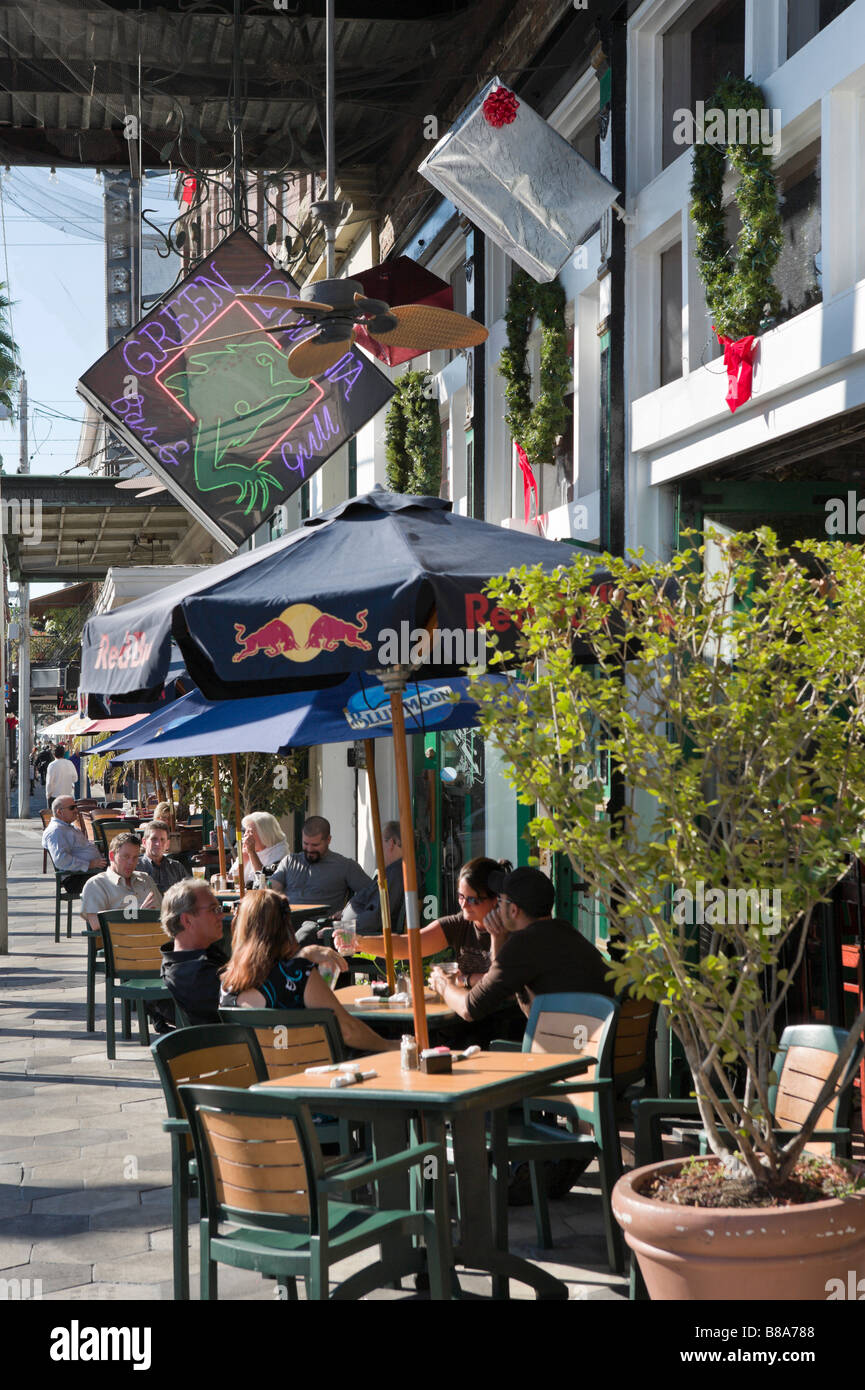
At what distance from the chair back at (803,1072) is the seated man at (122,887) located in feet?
21.9

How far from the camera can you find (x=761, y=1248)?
11.2ft

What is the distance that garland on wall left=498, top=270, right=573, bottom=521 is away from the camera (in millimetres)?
9273

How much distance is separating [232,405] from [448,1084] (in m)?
5.67

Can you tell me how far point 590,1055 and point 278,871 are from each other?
5.51 metres

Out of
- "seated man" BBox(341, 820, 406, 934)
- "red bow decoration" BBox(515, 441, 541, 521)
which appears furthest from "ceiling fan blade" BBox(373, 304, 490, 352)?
"seated man" BBox(341, 820, 406, 934)

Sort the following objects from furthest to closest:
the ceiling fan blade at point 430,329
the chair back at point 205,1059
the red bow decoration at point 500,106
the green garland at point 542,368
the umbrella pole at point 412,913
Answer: the green garland at point 542,368, the red bow decoration at point 500,106, the ceiling fan blade at point 430,329, the umbrella pole at point 412,913, the chair back at point 205,1059

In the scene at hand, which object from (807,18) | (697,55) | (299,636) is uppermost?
(697,55)

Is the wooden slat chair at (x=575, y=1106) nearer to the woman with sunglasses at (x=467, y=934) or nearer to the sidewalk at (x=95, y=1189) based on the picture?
the sidewalk at (x=95, y=1189)

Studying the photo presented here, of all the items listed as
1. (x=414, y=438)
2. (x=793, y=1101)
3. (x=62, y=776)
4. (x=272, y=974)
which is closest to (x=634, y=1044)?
(x=793, y=1101)

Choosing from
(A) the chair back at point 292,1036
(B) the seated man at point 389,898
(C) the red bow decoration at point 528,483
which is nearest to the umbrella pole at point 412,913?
(A) the chair back at point 292,1036

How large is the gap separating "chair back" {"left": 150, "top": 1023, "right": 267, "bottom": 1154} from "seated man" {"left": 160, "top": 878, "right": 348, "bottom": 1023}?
1.34 m

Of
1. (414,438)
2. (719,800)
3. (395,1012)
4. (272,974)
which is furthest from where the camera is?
(414,438)

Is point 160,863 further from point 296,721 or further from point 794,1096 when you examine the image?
point 794,1096

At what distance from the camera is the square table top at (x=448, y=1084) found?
4547 mm
